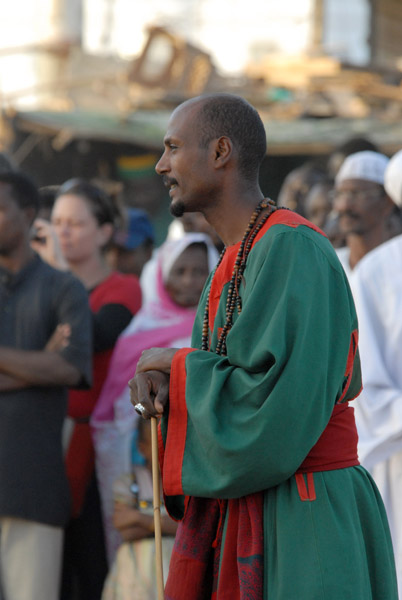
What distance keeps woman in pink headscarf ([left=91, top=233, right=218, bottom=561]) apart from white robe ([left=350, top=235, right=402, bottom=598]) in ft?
4.76

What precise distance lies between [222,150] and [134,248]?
14.0ft

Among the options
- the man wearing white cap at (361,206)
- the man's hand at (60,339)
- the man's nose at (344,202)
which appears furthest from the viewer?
the man's nose at (344,202)

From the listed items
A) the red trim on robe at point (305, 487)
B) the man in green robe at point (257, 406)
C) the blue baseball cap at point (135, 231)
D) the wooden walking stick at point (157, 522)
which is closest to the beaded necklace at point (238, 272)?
the man in green robe at point (257, 406)

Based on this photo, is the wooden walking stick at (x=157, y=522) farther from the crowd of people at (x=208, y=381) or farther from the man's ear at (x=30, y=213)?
the man's ear at (x=30, y=213)

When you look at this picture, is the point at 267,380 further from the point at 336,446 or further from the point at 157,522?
the point at 157,522

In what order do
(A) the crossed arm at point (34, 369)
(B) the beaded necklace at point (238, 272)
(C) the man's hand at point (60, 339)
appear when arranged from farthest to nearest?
1. (C) the man's hand at point (60, 339)
2. (A) the crossed arm at point (34, 369)
3. (B) the beaded necklace at point (238, 272)

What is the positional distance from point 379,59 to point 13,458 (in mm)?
18501

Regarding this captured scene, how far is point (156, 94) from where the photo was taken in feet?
45.0

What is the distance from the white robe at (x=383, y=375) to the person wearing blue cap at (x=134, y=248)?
2.81 m

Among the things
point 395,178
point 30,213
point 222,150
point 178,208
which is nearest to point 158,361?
point 178,208

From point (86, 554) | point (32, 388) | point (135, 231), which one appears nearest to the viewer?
point (32, 388)

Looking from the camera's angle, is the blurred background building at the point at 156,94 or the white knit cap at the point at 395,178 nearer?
the white knit cap at the point at 395,178

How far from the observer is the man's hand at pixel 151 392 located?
2799 millimetres

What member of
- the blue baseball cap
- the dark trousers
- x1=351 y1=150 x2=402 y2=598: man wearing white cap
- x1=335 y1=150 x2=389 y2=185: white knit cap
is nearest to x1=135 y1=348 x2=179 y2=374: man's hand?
x1=351 y1=150 x2=402 y2=598: man wearing white cap
